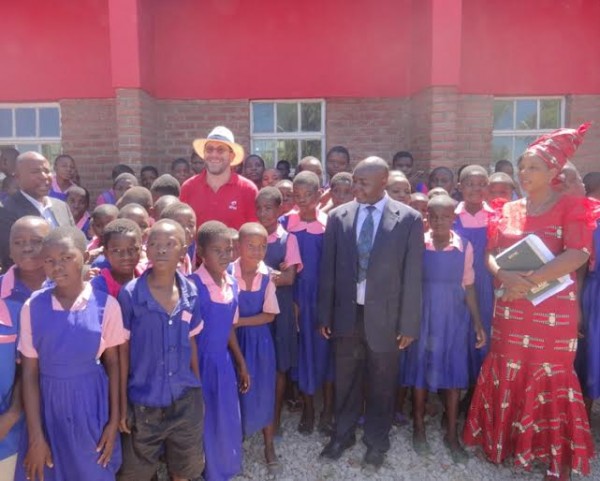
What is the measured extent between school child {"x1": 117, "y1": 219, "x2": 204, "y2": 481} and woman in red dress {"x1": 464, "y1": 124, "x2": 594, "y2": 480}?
1815mm

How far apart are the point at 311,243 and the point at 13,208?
1.85 m

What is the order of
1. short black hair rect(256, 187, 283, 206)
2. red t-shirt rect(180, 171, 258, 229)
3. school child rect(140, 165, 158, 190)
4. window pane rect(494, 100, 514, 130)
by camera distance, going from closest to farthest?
1. short black hair rect(256, 187, 283, 206)
2. red t-shirt rect(180, 171, 258, 229)
3. school child rect(140, 165, 158, 190)
4. window pane rect(494, 100, 514, 130)

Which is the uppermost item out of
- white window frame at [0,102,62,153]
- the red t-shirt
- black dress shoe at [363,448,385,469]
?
white window frame at [0,102,62,153]

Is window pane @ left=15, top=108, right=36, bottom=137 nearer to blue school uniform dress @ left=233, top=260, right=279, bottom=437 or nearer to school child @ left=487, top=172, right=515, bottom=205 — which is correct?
blue school uniform dress @ left=233, top=260, right=279, bottom=437

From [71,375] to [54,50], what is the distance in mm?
5360

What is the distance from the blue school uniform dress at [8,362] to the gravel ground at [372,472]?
1314mm

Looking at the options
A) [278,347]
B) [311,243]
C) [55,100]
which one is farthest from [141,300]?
[55,100]

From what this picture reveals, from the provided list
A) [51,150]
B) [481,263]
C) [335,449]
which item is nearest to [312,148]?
[51,150]

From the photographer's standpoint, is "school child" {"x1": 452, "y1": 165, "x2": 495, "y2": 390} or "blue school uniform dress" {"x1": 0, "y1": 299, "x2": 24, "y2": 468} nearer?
"blue school uniform dress" {"x1": 0, "y1": 299, "x2": 24, "y2": 468}

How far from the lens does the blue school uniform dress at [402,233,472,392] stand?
3291 mm

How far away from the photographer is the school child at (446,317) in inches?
129

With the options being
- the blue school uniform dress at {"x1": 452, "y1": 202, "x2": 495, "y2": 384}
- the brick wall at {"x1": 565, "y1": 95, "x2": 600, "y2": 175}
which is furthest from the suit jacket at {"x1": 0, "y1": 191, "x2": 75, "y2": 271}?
the brick wall at {"x1": 565, "y1": 95, "x2": 600, "y2": 175}

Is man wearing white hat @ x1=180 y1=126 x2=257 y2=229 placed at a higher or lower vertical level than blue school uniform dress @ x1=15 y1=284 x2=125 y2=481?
higher

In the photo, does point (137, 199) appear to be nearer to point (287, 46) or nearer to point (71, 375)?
point (71, 375)
